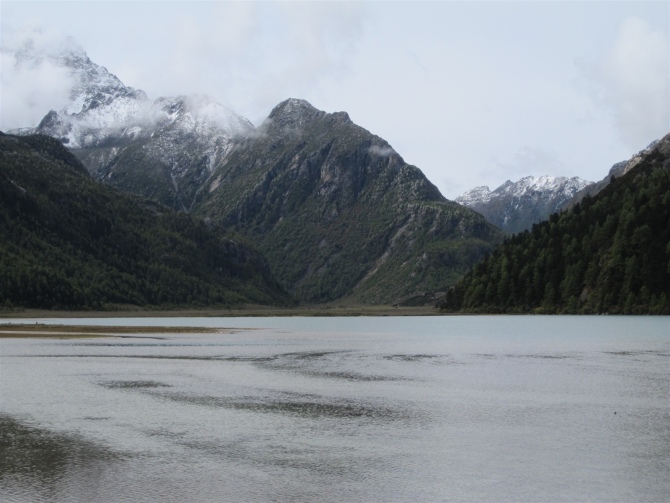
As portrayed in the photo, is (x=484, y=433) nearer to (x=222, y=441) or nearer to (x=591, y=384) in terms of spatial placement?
(x=222, y=441)

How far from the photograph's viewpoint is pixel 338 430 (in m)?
41.8

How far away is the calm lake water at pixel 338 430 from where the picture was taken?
30438mm

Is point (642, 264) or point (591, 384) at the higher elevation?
point (642, 264)

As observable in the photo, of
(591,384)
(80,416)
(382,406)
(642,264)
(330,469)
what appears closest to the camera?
(330,469)

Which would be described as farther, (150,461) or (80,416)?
(80,416)

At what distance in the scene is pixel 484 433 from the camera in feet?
133

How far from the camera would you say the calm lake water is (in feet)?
99.9

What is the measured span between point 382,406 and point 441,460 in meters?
15.1

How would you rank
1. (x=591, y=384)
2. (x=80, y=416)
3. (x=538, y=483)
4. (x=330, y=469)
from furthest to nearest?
1. (x=591, y=384)
2. (x=80, y=416)
3. (x=330, y=469)
4. (x=538, y=483)

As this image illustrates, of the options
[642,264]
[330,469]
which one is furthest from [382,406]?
[642,264]

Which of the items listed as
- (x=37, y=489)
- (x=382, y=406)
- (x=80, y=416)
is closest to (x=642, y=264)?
(x=382, y=406)

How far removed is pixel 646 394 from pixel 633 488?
24.3 m

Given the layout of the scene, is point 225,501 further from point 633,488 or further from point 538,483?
point 633,488

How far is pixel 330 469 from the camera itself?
33.2m
